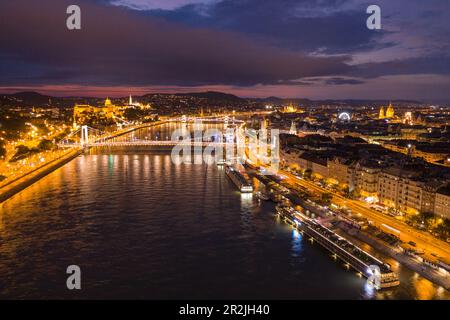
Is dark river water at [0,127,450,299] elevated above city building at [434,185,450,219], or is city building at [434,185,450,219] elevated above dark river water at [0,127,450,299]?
city building at [434,185,450,219]

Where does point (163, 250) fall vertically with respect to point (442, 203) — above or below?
below

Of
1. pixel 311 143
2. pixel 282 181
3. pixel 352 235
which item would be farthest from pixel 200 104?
pixel 352 235

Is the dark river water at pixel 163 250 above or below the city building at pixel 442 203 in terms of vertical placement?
below

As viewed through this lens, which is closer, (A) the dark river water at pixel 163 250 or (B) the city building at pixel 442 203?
(A) the dark river water at pixel 163 250

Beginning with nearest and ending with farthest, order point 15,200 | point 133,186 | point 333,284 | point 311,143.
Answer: point 333,284
point 15,200
point 133,186
point 311,143

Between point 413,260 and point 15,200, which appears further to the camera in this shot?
point 15,200

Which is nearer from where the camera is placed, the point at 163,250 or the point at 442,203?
the point at 163,250

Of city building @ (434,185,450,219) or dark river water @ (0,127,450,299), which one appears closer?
dark river water @ (0,127,450,299)

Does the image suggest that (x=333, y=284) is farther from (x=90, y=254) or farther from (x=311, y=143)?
(x=311, y=143)
